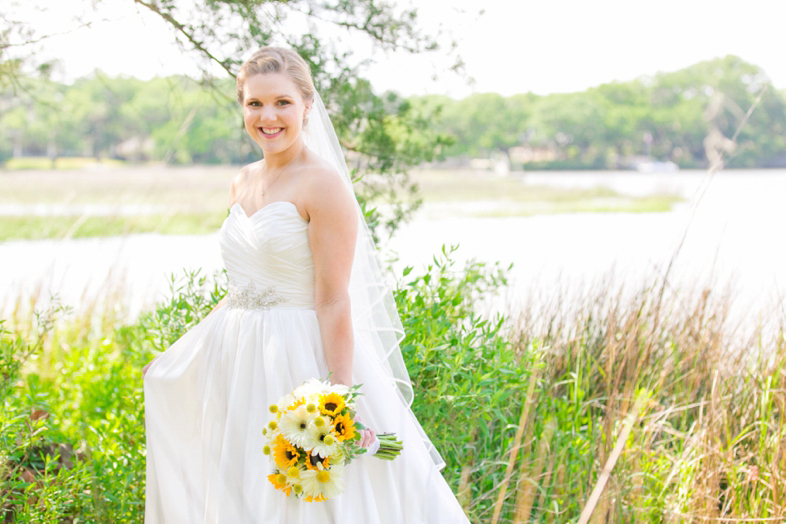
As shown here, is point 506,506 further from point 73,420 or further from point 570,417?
point 73,420

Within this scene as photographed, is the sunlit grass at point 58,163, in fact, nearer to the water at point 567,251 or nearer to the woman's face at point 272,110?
the water at point 567,251

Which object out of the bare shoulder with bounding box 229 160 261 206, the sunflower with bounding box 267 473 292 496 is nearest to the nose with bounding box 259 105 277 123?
the bare shoulder with bounding box 229 160 261 206

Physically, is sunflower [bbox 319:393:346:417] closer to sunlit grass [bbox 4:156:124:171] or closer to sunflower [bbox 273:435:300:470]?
sunflower [bbox 273:435:300:470]

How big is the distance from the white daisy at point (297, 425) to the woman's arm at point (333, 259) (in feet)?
0.94

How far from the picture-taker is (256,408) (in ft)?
7.06

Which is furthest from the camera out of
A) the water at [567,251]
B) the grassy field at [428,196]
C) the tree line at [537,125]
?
the tree line at [537,125]

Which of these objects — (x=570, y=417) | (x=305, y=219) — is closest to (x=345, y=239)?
(x=305, y=219)

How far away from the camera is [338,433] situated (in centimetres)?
182

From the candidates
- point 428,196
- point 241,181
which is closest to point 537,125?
point 428,196

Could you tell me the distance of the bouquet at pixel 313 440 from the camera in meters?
1.79

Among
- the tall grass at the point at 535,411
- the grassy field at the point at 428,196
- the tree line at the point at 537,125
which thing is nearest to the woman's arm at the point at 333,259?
the tall grass at the point at 535,411

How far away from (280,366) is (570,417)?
6.74 ft

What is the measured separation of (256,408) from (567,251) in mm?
12159

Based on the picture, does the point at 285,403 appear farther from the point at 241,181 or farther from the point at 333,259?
the point at 241,181
